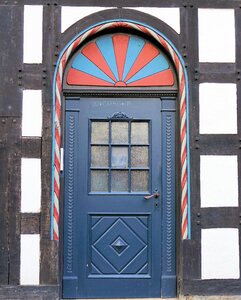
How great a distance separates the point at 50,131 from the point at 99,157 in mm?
584

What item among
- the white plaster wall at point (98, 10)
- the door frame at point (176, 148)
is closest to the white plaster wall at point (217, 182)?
the door frame at point (176, 148)

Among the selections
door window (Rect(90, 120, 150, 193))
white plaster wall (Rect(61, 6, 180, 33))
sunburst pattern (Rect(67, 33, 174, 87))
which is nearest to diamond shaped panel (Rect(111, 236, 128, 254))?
door window (Rect(90, 120, 150, 193))

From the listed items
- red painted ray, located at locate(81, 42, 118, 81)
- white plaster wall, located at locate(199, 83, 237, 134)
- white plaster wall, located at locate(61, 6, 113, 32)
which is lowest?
white plaster wall, located at locate(199, 83, 237, 134)

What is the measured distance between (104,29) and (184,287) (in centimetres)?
271

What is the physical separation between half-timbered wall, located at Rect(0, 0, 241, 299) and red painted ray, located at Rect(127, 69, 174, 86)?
0.23m

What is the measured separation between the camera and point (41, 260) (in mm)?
5664

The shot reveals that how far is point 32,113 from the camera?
5793 mm

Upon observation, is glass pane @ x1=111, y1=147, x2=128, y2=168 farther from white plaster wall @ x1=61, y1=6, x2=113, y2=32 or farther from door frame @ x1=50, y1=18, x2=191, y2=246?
white plaster wall @ x1=61, y1=6, x2=113, y2=32

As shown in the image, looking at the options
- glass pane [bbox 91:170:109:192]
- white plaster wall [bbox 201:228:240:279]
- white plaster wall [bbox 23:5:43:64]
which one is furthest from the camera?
glass pane [bbox 91:170:109:192]

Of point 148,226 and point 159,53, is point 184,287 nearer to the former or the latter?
point 148,226

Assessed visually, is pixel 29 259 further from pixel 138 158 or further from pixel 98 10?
pixel 98 10

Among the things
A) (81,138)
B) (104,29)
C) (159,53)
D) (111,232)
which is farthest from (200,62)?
(111,232)

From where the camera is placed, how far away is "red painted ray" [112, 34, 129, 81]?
604 centimetres

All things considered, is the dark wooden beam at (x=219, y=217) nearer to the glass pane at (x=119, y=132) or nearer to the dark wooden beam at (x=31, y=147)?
the glass pane at (x=119, y=132)
